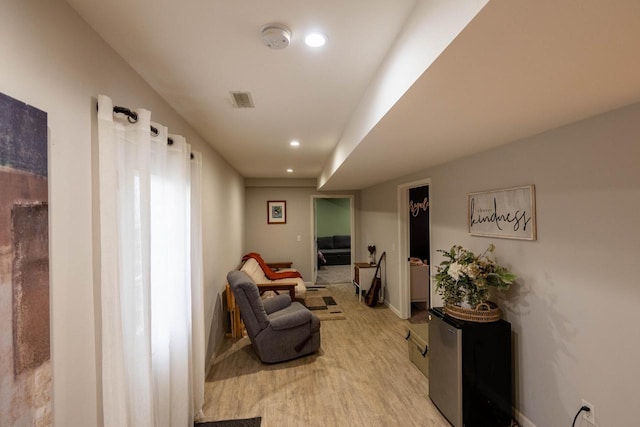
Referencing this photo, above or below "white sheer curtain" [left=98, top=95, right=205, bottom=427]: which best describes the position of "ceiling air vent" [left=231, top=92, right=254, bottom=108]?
above

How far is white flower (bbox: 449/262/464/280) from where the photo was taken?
220 centimetres

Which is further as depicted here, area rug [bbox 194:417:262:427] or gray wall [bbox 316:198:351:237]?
gray wall [bbox 316:198:351:237]

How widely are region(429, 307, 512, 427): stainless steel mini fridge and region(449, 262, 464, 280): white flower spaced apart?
1.06 ft

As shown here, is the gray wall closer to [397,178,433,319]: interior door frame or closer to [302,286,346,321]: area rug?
[302,286,346,321]: area rug

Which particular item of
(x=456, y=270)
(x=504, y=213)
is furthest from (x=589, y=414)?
(x=504, y=213)

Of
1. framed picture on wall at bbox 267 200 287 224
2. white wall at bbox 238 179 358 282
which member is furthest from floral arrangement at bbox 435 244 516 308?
framed picture on wall at bbox 267 200 287 224

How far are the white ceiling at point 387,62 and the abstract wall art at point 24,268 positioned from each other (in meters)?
0.63

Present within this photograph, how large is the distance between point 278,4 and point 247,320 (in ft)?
9.17

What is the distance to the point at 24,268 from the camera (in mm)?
859

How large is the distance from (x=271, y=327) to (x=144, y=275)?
183 centimetres

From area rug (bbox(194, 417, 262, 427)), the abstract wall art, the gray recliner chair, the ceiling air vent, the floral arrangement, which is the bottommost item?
area rug (bbox(194, 417, 262, 427))

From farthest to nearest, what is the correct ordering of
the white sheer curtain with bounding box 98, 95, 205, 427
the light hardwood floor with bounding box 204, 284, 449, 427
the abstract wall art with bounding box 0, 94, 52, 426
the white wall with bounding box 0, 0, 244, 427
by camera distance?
the light hardwood floor with bounding box 204, 284, 449, 427 → the white sheer curtain with bounding box 98, 95, 205, 427 → the white wall with bounding box 0, 0, 244, 427 → the abstract wall art with bounding box 0, 94, 52, 426

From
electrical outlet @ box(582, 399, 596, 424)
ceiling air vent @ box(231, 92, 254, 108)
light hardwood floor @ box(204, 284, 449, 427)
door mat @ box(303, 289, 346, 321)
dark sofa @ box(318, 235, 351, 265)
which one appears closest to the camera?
electrical outlet @ box(582, 399, 596, 424)

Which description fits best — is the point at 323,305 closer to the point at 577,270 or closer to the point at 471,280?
the point at 471,280
